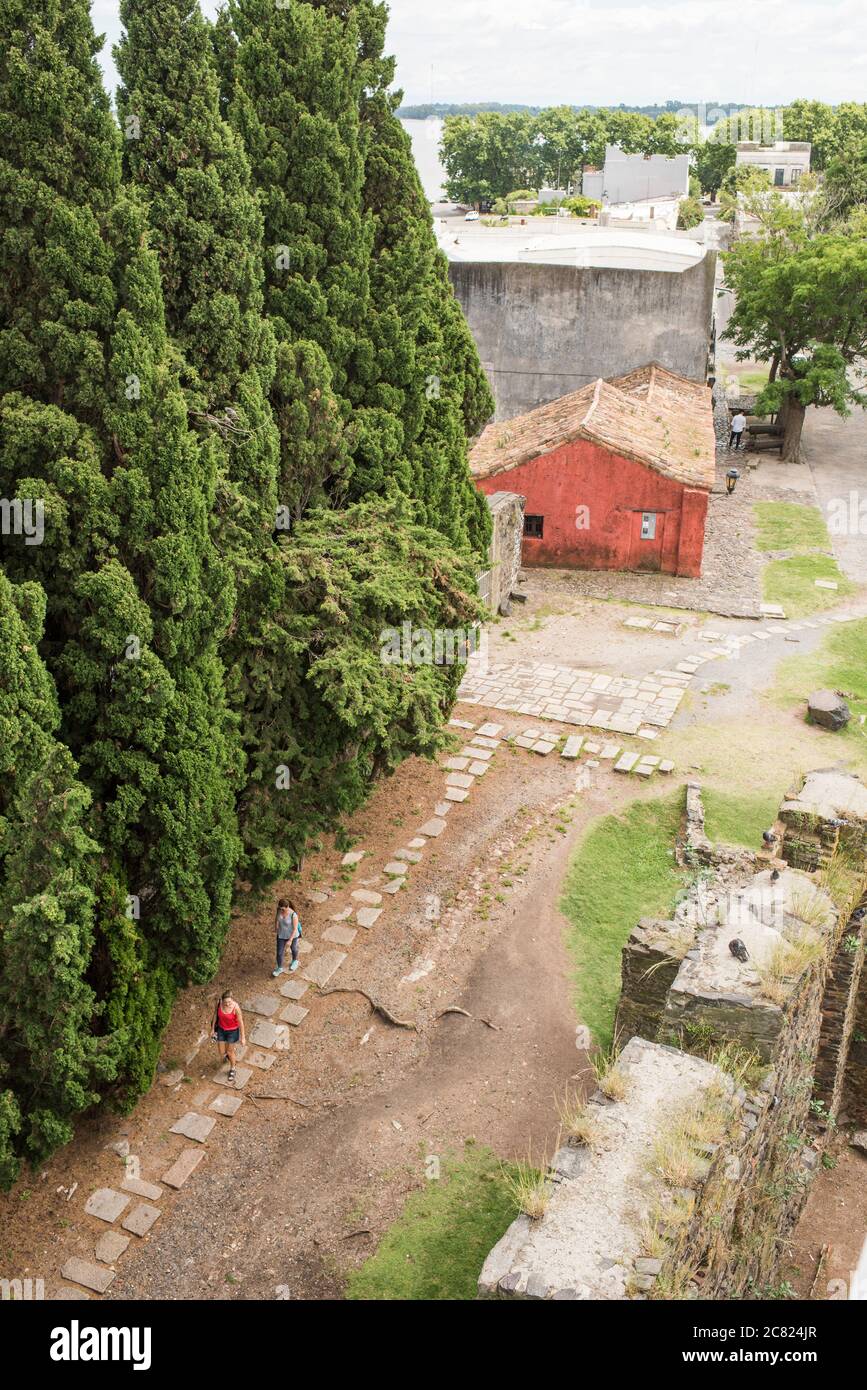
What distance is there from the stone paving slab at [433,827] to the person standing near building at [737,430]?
2736cm

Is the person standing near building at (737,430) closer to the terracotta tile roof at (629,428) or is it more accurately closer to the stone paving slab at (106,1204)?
the terracotta tile roof at (629,428)

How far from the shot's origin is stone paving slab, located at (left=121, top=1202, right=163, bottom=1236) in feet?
39.4

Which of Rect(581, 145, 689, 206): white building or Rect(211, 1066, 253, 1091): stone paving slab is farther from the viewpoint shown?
Rect(581, 145, 689, 206): white building

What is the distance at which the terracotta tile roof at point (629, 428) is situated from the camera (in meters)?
29.4

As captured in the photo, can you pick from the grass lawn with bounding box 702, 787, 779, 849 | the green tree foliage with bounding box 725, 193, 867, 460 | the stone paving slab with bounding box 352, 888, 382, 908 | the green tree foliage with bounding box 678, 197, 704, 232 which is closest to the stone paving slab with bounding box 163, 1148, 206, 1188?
the stone paving slab with bounding box 352, 888, 382, 908

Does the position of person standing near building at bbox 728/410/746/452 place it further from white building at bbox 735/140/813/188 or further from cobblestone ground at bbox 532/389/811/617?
white building at bbox 735/140/813/188

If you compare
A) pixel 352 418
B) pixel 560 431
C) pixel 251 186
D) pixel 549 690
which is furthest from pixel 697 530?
pixel 251 186

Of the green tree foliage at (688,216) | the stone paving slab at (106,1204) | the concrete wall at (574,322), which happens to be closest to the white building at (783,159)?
the green tree foliage at (688,216)

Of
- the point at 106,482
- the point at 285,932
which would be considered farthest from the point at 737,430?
the point at 106,482

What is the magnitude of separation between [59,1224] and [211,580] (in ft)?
24.4

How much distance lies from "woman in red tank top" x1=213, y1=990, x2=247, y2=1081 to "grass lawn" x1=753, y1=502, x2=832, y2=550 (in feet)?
78.1

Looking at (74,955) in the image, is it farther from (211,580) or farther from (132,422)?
(132,422)

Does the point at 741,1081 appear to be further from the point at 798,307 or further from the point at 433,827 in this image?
the point at 798,307

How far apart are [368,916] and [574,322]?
24811 mm
